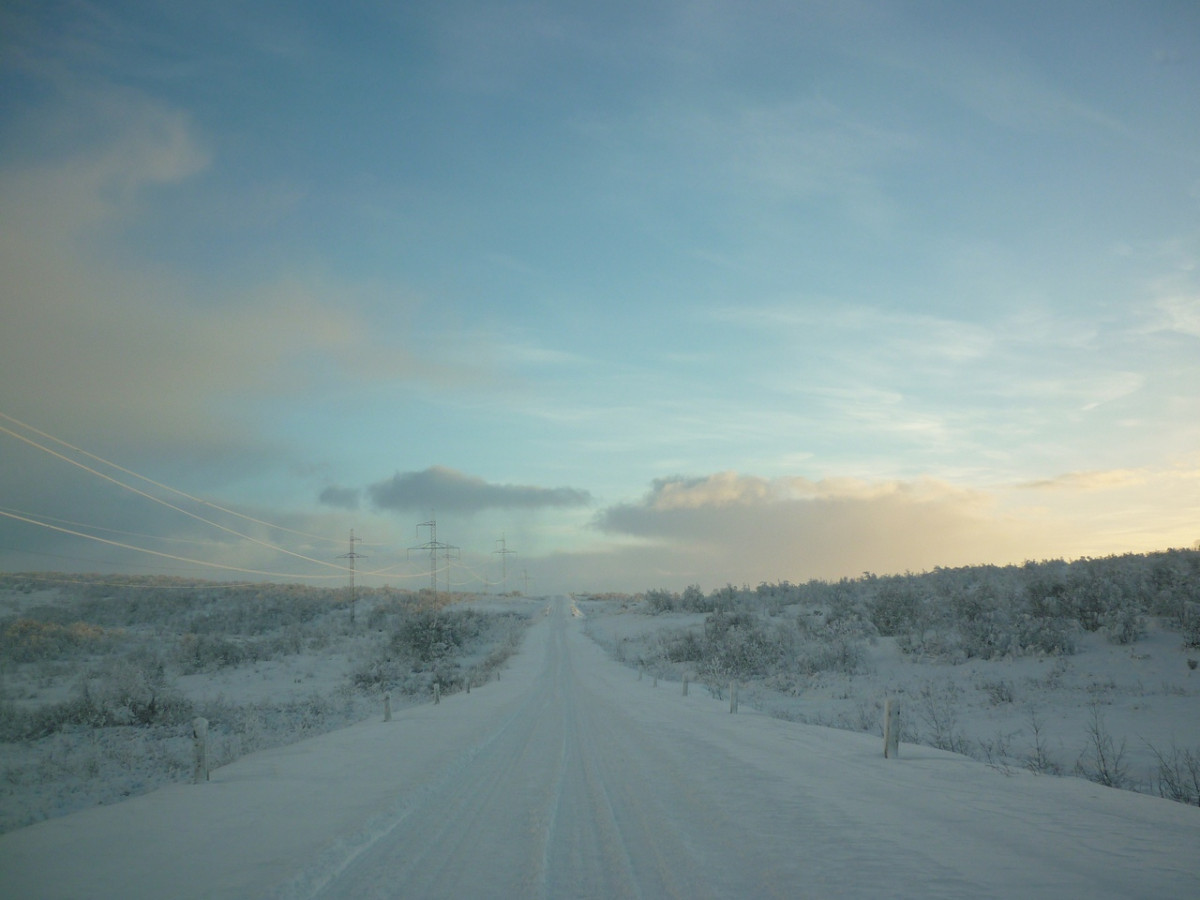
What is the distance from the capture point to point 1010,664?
20750 millimetres

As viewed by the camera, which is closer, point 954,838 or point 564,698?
point 954,838

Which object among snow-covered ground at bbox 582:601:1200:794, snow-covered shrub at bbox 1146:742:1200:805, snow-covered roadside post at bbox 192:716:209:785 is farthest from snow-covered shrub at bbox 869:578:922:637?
snow-covered roadside post at bbox 192:716:209:785

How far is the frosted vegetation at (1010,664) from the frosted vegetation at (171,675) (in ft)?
42.8

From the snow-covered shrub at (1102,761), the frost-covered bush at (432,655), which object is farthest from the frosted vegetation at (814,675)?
the frost-covered bush at (432,655)

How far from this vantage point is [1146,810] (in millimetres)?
7043

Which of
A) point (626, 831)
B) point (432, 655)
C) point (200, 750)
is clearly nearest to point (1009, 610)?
point (626, 831)

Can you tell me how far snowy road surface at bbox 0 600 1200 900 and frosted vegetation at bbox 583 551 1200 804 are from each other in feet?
9.32

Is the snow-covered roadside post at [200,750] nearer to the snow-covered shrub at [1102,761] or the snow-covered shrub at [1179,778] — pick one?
the snow-covered shrub at [1102,761]

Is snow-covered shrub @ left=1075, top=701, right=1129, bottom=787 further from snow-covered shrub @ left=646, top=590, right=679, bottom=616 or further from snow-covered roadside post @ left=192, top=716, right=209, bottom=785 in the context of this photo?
snow-covered shrub @ left=646, top=590, right=679, bottom=616

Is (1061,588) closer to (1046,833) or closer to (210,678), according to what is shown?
(1046,833)

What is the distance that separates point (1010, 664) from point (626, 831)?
60.8 ft

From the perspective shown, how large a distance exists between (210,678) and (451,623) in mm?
20613

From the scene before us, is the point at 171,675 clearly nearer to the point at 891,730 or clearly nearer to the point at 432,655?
the point at 432,655

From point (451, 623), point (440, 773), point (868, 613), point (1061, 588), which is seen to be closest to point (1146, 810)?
point (440, 773)
